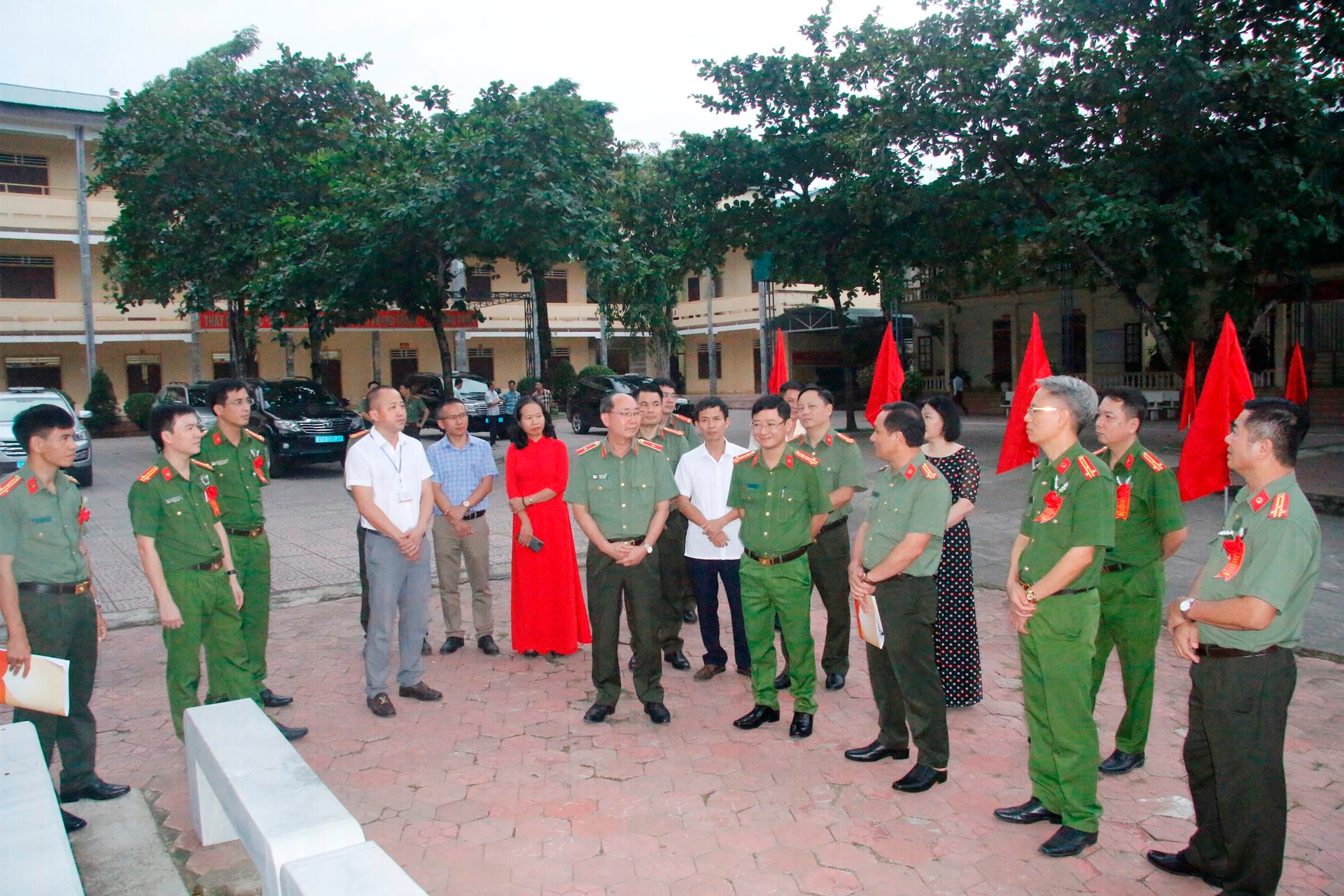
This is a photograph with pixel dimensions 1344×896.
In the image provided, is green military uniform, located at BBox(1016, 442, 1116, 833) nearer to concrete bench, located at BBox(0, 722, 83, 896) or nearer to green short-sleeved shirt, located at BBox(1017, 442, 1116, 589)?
green short-sleeved shirt, located at BBox(1017, 442, 1116, 589)

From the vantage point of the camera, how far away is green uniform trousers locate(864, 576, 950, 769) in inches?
159

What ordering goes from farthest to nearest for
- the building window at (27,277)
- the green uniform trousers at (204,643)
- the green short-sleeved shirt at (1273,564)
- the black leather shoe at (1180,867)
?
the building window at (27,277) → the green uniform trousers at (204,643) → the black leather shoe at (1180,867) → the green short-sleeved shirt at (1273,564)

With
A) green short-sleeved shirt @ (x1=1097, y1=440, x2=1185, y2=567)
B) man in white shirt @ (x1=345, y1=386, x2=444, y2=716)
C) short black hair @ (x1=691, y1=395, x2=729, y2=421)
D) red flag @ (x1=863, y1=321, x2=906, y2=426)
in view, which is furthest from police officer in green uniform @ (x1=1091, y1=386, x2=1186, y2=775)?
red flag @ (x1=863, y1=321, x2=906, y2=426)

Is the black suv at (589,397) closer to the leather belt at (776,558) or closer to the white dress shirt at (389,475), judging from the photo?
the white dress shirt at (389,475)

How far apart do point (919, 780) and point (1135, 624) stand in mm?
1149

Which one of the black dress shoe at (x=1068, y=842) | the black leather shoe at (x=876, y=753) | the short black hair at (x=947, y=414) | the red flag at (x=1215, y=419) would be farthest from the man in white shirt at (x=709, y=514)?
the red flag at (x=1215, y=419)

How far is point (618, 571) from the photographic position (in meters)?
4.91

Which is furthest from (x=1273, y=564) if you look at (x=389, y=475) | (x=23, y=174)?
(x=23, y=174)

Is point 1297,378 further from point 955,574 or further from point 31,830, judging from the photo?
point 31,830

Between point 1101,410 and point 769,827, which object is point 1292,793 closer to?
point 1101,410

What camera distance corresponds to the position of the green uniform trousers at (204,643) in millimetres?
4449

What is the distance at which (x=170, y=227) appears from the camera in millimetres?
18312

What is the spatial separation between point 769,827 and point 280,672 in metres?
3.54

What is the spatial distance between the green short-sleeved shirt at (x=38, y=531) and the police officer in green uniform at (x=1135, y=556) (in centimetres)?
437
